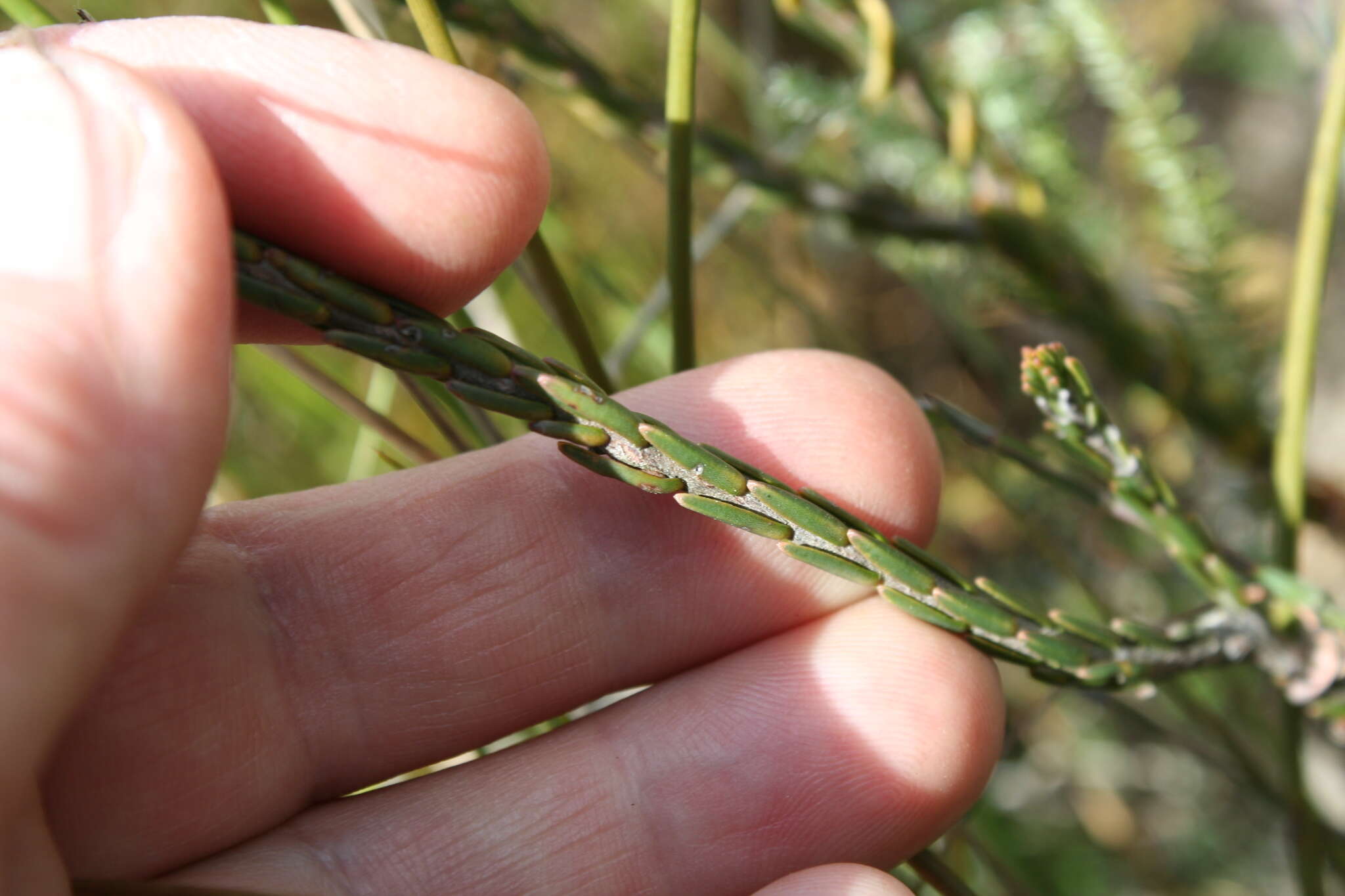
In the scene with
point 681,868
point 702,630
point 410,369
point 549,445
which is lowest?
point 681,868

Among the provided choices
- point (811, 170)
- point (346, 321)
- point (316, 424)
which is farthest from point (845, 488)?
point (316, 424)

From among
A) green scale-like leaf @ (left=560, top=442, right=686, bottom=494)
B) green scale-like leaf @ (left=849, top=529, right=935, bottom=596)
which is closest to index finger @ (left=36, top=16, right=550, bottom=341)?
green scale-like leaf @ (left=560, top=442, right=686, bottom=494)

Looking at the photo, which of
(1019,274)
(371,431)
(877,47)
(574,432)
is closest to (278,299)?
(574,432)

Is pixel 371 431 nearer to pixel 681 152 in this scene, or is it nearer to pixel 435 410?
pixel 435 410

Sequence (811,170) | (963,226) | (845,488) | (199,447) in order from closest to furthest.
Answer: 1. (199,447)
2. (845,488)
3. (963,226)
4. (811,170)

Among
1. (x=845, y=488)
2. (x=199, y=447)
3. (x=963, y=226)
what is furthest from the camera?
(x=963, y=226)

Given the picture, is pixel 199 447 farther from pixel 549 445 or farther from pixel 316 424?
pixel 316 424
